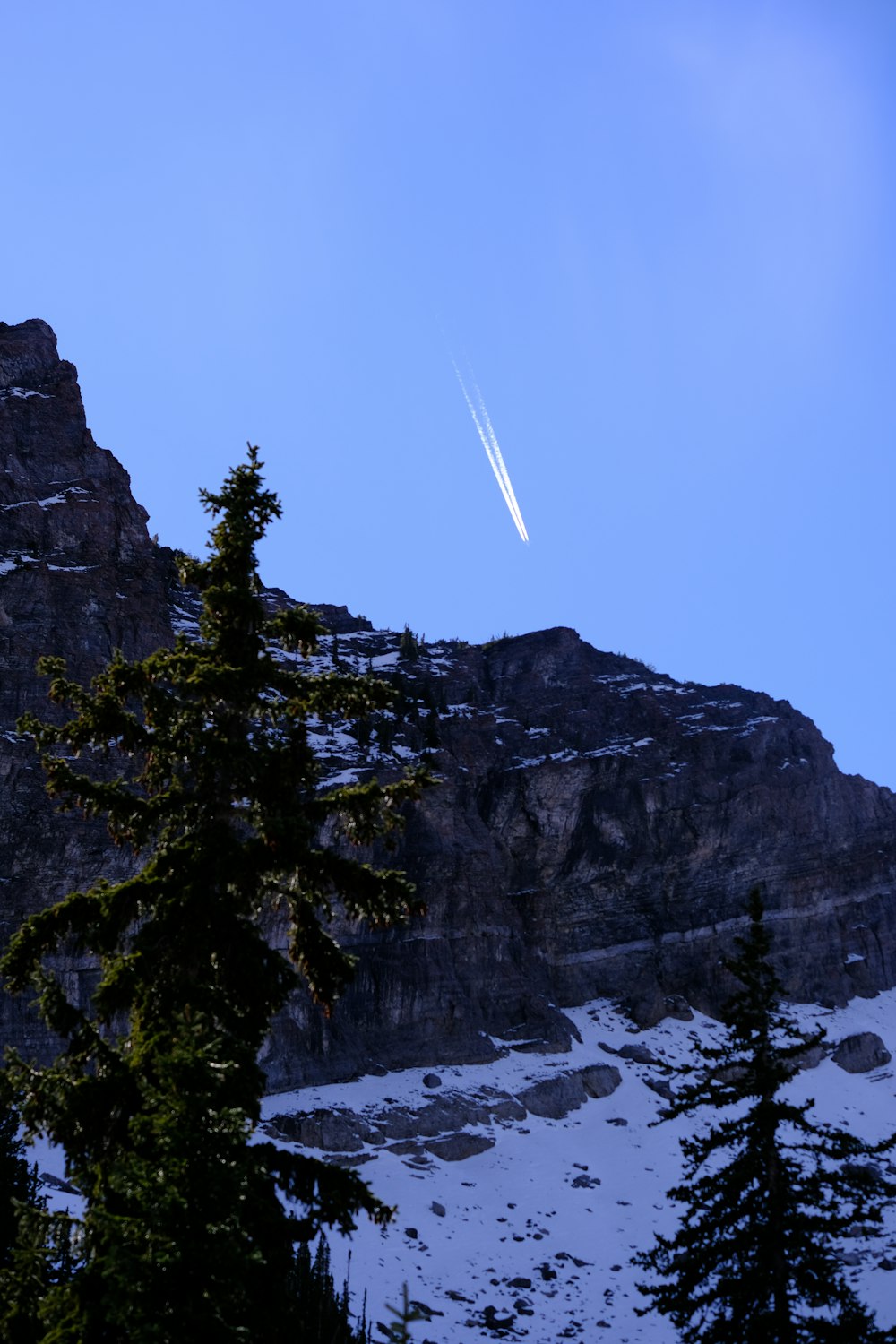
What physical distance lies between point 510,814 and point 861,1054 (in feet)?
109

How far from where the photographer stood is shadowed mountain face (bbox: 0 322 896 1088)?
249 ft

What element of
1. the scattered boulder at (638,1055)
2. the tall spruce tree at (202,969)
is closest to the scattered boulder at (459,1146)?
the scattered boulder at (638,1055)

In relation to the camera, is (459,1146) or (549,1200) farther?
(459,1146)

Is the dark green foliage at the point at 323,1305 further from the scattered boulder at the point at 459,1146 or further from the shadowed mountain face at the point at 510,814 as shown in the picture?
the shadowed mountain face at the point at 510,814

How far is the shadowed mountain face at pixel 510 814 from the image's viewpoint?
249 feet

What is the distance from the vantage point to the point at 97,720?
12859mm

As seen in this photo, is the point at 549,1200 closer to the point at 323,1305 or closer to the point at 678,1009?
the point at 323,1305

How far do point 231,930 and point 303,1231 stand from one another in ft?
10.1

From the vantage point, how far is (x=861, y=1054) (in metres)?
81.8

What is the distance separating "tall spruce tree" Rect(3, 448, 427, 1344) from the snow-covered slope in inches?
1061

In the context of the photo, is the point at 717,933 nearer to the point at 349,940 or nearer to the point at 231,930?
the point at 349,940

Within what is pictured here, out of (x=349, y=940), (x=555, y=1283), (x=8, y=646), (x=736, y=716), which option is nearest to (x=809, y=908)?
(x=736, y=716)

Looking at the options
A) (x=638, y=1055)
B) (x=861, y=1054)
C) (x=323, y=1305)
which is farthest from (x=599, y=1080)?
(x=323, y=1305)

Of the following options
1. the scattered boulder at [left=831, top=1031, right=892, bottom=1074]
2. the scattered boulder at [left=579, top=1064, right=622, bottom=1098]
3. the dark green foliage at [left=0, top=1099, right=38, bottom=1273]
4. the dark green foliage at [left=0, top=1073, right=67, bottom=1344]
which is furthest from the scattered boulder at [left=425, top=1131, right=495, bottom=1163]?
the dark green foliage at [left=0, top=1073, right=67, bottom=1344]
